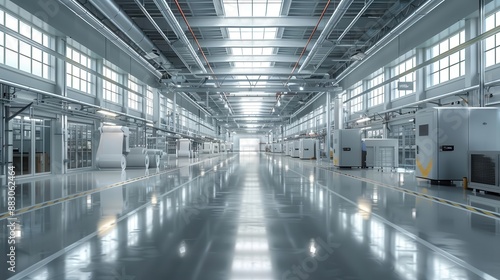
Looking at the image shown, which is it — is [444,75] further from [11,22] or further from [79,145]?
[79,145]

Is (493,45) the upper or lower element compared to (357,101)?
upper

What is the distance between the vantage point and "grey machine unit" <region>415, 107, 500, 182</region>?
Answer: 12195 millimetres

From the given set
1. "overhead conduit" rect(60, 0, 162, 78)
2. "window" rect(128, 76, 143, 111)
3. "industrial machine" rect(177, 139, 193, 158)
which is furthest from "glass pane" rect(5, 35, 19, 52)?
"industrial machine" rect(177, 139, 193, 158)

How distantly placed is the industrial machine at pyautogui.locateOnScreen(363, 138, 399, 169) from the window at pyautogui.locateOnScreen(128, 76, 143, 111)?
17.8 meters

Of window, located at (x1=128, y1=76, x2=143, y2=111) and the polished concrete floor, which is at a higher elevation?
window, located at (x1=128, y1=76, x2=143, y2=111)

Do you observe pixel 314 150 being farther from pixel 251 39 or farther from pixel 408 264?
pixel 408 264

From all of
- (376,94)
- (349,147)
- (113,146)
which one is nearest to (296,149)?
(376,94)

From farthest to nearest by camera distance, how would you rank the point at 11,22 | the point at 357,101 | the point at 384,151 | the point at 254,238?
the point at 357,101
the point at 384,151
the point at 11,22
the point at 254,238

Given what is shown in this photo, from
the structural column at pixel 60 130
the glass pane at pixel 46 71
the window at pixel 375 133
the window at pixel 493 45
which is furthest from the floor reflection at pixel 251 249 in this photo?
the window at pixel 375 133

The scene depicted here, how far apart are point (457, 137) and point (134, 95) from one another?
23563 millimetres

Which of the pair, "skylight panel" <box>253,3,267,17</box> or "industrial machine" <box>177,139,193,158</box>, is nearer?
"skylight panel" <box>253,3,267,17</box>

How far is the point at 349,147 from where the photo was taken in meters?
21.8

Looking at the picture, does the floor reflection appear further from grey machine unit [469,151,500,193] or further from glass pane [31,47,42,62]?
glass pane [31,47,42,62]

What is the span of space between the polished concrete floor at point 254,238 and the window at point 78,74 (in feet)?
36.8
